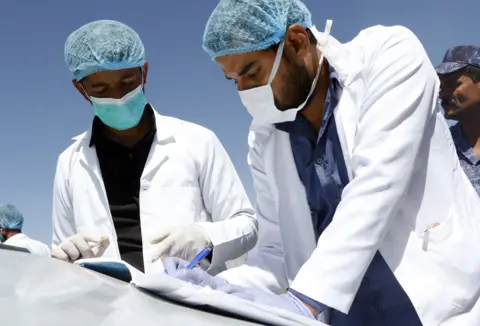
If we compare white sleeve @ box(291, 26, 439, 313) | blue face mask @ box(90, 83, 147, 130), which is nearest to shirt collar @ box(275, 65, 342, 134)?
white sleeve @ box(291, 26, 439, 313)

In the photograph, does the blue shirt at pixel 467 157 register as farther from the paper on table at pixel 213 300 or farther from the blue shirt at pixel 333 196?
the paper on table at pixel 213 300

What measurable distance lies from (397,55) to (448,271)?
411mm

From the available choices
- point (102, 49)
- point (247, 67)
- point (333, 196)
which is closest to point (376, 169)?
point (333, 196)

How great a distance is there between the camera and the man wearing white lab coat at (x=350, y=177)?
1.00 m

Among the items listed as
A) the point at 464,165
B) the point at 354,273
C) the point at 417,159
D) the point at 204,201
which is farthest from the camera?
the point at 464,165

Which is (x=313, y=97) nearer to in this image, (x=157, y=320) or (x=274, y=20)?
(x=274, y=20)

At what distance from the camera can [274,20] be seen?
4.33 feet

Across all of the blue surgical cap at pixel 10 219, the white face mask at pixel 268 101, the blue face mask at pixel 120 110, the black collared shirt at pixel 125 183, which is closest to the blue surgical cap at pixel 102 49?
the blue face mask at pixel 120 110

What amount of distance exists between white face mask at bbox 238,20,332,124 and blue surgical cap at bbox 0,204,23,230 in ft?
14.3

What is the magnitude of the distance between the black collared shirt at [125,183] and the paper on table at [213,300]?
103cm

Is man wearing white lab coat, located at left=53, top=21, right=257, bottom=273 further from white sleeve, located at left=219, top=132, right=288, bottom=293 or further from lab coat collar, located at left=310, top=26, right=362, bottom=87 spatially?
lab coat collar, located at left=310, top=26, right=362, bottom=87

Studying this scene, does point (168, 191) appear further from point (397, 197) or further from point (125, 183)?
point (397, 197)

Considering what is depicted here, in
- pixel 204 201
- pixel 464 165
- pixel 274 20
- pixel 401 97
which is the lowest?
pixel 464 165

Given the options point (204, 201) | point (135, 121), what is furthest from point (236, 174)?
A: point (135, 121)
